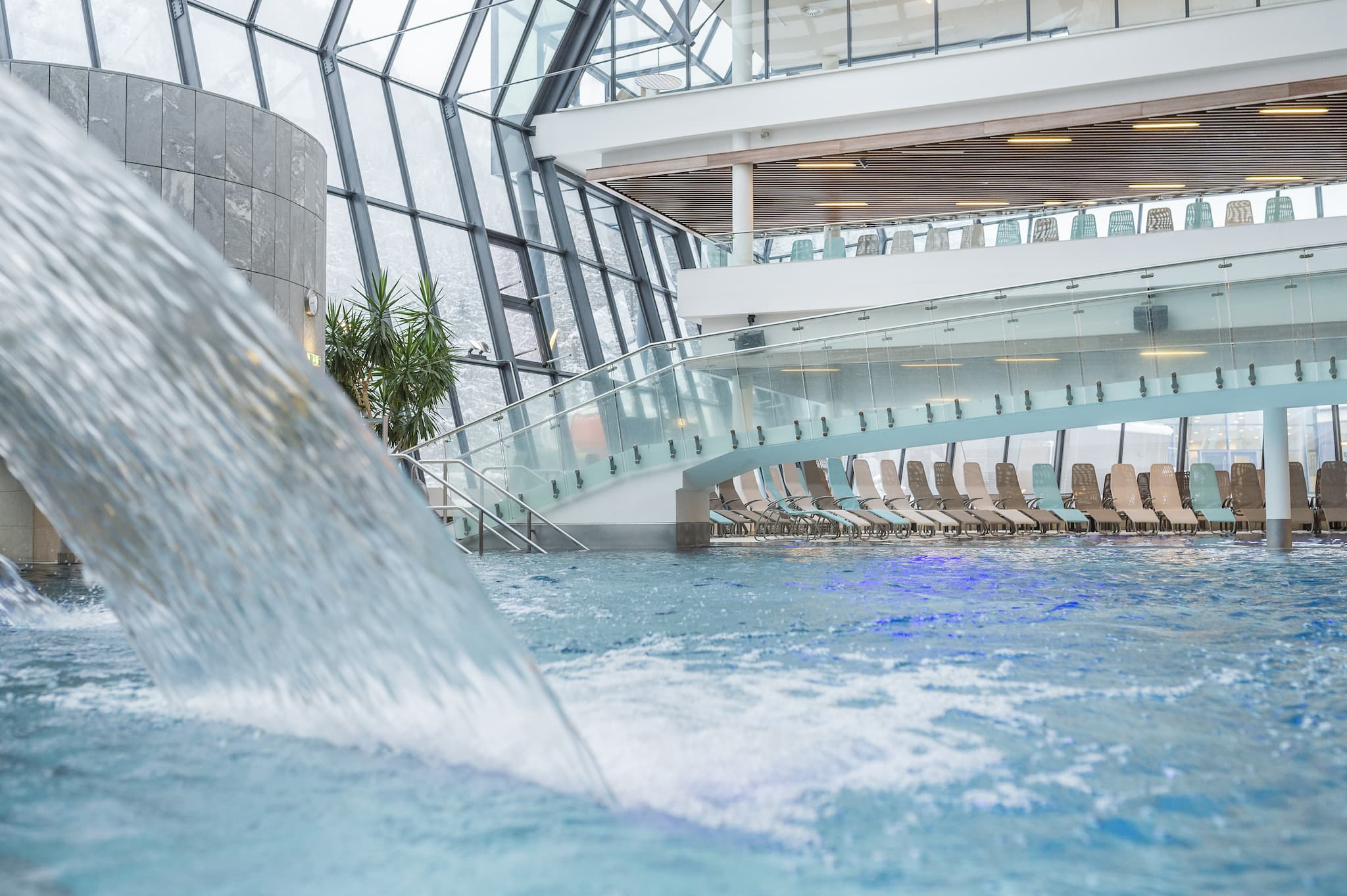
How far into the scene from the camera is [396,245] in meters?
14.2

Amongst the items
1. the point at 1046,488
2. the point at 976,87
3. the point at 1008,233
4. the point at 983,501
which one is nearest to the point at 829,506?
the point at 983,501

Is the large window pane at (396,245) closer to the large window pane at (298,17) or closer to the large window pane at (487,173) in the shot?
the large window pane at (487,173)

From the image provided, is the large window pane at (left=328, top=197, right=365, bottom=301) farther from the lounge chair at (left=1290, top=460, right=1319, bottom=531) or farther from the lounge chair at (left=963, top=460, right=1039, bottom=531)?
the lounge chair at (left=1290, top=460, right=1319, bottom=531)

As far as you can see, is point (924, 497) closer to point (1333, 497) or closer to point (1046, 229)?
point (1046, 229)

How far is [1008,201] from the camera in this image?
63.4ft

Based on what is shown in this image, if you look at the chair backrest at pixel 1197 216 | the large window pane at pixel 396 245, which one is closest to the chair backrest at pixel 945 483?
the chair backrest at pixel 1197 216

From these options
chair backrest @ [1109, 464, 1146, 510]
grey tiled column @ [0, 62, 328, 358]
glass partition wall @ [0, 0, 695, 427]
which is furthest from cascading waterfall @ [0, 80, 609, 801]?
chair backrest @ [1109, 464, 1146, 510]

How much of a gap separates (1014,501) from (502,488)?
790 centimetres

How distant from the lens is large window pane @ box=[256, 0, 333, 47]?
515 inches

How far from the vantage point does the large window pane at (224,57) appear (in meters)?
12.1

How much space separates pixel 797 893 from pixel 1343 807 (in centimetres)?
127

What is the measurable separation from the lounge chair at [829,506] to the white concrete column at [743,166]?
3142 millimetres

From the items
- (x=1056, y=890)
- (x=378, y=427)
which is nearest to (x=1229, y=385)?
(x=378, y=427)

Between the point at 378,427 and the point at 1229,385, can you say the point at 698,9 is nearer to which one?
the point at 378,427
